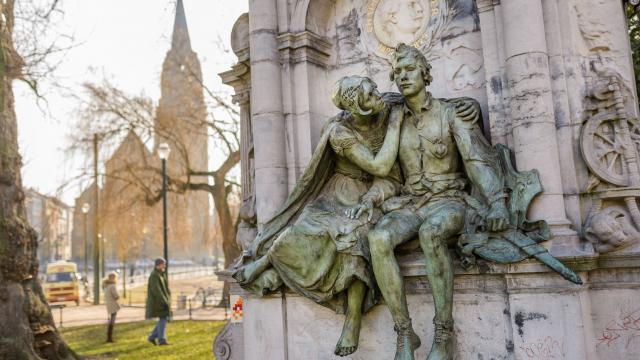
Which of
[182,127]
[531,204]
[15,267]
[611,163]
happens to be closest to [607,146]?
[611,163]

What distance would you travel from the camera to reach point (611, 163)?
4.40 meters

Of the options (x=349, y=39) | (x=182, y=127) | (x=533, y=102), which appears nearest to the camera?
(x=533, y=102)

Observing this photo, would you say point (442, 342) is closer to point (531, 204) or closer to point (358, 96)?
point (531, 204)

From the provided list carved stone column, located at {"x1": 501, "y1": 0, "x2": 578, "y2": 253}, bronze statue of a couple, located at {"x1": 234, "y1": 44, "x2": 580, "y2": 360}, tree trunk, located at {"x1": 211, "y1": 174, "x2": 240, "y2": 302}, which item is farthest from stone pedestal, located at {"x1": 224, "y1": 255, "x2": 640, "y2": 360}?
tree trunk, located at {"x1": 211, "y1": 174, "x2": 240, "y2": 302}

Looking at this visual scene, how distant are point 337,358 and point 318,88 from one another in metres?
2.66

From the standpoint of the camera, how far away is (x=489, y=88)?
4816 millimetres

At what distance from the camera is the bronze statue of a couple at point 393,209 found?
13.6ft

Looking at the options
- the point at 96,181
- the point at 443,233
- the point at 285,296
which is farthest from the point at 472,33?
the point at 96,181

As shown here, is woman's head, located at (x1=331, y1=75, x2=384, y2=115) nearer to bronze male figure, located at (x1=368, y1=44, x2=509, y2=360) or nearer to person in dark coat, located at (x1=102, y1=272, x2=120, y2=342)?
bronze male figure, located at (x1=368, y1=44, x2=509, y2=360)

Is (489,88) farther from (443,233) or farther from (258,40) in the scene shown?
(258,40)

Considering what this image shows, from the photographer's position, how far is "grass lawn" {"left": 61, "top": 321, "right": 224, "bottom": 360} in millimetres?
10945

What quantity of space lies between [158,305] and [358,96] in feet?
30.6

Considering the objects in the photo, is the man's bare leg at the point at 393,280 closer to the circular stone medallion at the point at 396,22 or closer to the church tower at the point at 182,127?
the circular stone medallion at the point at 396,22

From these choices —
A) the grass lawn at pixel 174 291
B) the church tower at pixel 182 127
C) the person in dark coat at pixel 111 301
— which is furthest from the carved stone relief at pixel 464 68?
the grass lawn at pixel 174 291
